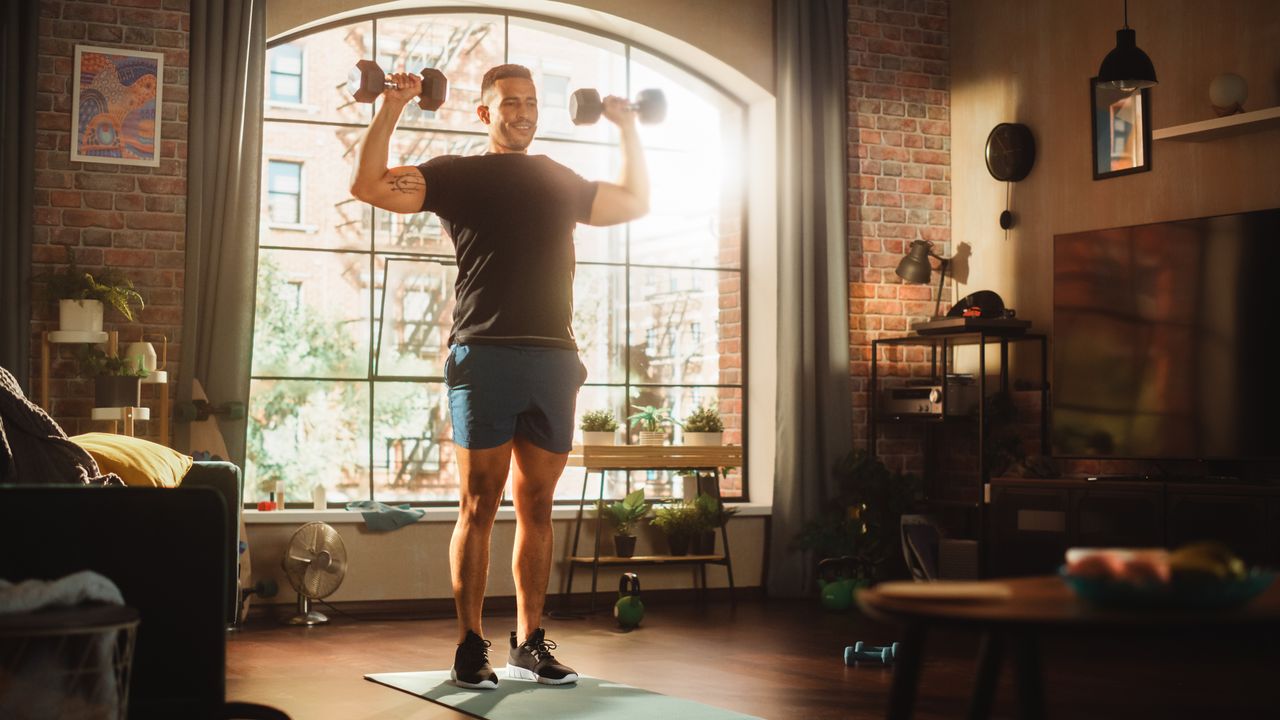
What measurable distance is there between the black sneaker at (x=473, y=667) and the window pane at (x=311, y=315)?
9.75ft

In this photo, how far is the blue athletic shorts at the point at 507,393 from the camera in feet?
11.3

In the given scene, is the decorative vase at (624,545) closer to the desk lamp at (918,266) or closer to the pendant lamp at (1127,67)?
the desk lamp at (918,266)

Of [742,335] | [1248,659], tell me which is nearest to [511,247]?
[1248,659]

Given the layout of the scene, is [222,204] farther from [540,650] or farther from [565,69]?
[540,650]

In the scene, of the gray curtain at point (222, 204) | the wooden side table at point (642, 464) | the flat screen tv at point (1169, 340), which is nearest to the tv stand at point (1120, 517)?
the flat screen tv at point (1169, 340)

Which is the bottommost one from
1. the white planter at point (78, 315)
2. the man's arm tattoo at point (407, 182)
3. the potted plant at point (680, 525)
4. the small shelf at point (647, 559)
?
the small shelf at point (647, 559)

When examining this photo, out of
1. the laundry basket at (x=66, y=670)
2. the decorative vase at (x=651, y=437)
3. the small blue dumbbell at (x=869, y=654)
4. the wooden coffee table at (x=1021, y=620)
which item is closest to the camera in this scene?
the wooden coffee table at (x=1021, y=620)

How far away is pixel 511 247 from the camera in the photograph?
11.4 feet

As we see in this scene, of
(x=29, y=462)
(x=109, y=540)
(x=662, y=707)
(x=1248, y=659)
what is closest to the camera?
(x=109, y=540)

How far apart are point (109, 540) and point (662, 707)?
62.5 inches

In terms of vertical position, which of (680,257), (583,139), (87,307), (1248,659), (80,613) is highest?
(583,139)

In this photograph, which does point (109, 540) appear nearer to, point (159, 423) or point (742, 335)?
point (159, 423)

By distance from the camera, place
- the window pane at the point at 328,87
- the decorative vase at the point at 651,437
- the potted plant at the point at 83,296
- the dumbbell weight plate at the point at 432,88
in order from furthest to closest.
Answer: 1. the window pane at the point at 328,87
2. the decorative vase at the point at 651,437
3. the potted plant at the point at 83,296
4. the dumbbell weight plate at the point at 432,88

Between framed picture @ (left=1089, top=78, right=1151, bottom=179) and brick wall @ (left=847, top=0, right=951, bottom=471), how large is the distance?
1004mm
